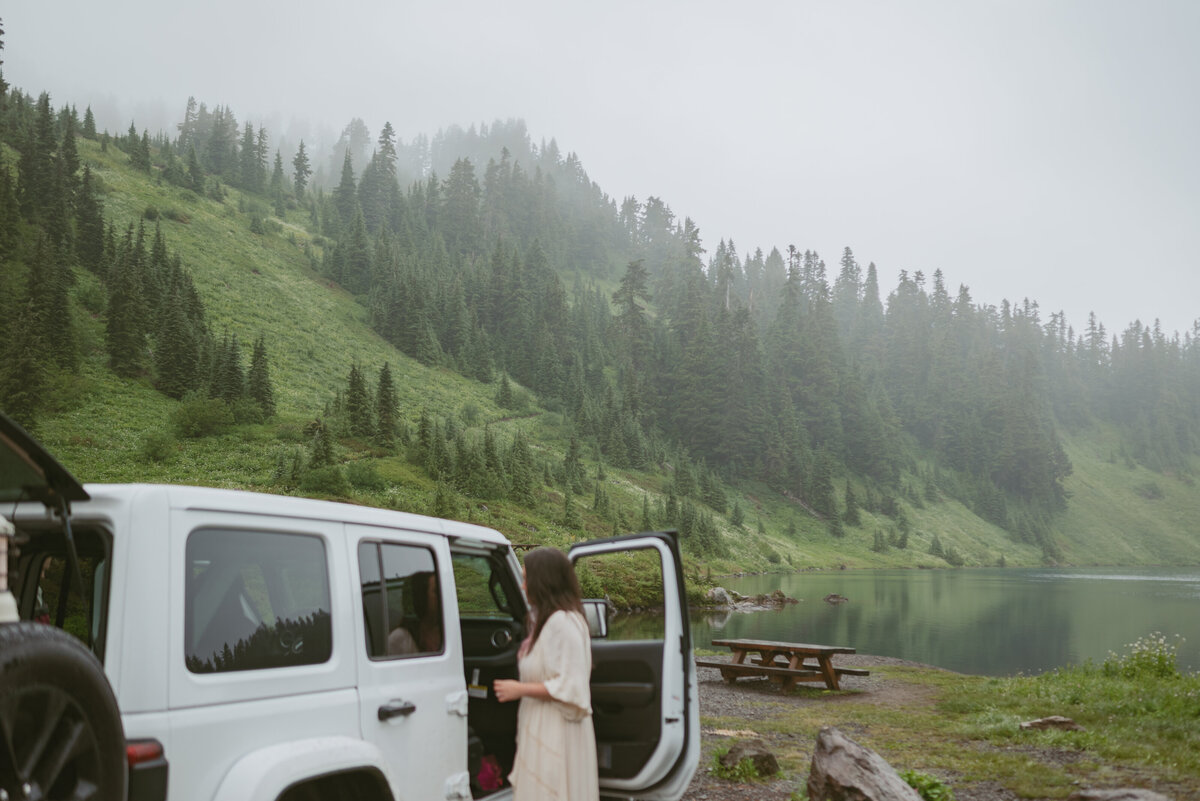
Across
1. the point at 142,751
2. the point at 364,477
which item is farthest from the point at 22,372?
the point at 142,751

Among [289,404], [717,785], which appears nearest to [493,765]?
[717,785]

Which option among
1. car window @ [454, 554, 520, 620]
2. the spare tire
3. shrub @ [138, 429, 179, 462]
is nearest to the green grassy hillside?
shrub @ [138, 429, 179, 462]

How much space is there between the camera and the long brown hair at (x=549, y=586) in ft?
12.1

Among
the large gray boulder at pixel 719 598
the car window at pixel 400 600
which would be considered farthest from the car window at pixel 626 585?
the car window at pixel 400 600

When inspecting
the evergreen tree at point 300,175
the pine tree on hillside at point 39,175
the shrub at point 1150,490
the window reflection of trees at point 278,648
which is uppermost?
the evergreen tree at point 300,175

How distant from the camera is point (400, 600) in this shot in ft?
12.0

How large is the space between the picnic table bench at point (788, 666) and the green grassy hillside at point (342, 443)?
1979cm

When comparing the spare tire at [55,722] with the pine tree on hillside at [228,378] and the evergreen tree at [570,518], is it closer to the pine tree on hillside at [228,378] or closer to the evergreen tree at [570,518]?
the evergreen tree at [570,518]

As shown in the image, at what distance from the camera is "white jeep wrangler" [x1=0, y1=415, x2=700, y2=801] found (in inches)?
84.2

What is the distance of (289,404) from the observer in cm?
4512

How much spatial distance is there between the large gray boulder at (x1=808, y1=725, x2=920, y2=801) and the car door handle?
3.40 meters

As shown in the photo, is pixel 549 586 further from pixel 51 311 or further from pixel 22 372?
pixel 51 311

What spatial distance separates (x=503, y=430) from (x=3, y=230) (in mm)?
33197

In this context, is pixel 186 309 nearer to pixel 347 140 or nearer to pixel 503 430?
pixel 503 430
